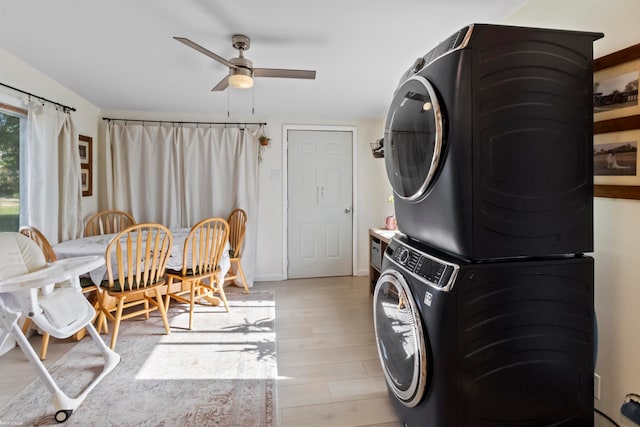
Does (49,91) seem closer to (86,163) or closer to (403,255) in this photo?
(86,163)

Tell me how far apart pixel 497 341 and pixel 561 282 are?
1.08 ft

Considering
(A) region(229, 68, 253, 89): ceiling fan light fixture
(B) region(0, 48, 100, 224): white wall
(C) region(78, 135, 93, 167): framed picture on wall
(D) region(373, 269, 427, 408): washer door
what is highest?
(B) region(0, 48, 100, 224): white wall

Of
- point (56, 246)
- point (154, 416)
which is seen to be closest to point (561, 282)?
point (154, 416)

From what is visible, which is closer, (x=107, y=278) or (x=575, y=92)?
(x=575, y=92)

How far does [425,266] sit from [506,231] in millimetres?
310

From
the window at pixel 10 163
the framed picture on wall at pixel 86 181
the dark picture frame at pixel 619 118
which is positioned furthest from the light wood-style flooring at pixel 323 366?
the framed picture on wall at pixel 86 181

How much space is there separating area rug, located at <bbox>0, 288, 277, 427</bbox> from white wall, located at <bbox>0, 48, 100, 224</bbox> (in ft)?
6.39

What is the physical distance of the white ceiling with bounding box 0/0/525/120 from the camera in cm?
172

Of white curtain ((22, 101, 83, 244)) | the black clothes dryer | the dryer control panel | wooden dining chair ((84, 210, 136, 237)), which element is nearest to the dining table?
white curtain ((22, 101, 83, 244))

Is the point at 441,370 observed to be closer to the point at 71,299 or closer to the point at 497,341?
the point at 497,341

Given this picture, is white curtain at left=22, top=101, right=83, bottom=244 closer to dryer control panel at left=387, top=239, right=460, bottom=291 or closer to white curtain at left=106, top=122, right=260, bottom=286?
white curtain at left=106, top=122, right=260, bottom=286

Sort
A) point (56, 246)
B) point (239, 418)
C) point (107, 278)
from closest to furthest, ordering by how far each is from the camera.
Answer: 1. point (239, 418)
2. point (107, 278)
3. point (56, 246)

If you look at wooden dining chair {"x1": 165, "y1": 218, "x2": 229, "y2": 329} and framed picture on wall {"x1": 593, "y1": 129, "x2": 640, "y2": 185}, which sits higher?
framed picture on wall {"x1": 593, "y1": 129, "x2": 640, "y2": 185}

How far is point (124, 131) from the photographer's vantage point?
12.4ft
